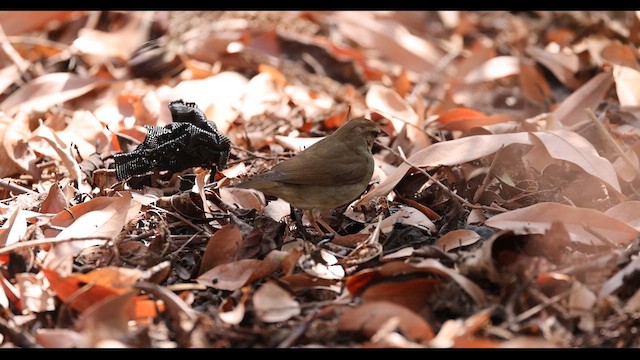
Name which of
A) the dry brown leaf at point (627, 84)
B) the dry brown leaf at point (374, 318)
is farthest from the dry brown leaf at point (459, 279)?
the dry brown leaf at point (627, 84)

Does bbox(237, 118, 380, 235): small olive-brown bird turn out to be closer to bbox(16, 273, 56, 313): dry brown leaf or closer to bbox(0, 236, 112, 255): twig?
bbox(0, 236, 112, 255): twig

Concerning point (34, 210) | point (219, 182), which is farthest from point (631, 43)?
point (34, 210)

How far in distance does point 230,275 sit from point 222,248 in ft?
0.60

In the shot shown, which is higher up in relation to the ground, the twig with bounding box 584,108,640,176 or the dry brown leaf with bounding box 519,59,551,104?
the twig with bounding box 584,108,640,176

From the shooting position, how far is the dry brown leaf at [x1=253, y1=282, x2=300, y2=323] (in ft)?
8.91

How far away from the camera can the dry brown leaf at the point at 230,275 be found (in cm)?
297

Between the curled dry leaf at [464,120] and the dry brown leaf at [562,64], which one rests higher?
→ the curled dry leaf at [464,120]

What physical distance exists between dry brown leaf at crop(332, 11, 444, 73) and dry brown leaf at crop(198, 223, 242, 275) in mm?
3359

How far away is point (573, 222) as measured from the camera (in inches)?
125

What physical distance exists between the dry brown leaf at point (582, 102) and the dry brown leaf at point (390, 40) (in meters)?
1.69

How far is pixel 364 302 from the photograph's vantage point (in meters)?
2.75

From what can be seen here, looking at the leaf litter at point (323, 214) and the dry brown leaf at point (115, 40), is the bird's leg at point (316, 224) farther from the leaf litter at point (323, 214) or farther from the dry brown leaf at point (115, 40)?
the dry brown leaf at point (115, 40)

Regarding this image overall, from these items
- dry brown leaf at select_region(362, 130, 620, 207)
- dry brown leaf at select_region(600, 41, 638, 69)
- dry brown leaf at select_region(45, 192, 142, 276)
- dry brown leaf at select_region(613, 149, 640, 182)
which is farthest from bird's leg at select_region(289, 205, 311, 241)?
dry brown leaf at select_region(600, 41, 638, 69)
